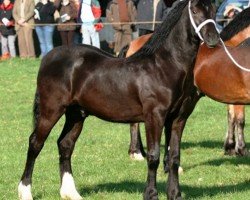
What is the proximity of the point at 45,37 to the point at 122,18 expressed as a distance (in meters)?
2.73

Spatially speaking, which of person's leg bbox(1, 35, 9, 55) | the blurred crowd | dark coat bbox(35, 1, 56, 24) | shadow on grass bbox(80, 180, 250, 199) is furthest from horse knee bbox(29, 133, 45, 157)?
person's leg bbox(1, 35, 9, 55)

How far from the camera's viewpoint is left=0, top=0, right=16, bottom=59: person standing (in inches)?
1058

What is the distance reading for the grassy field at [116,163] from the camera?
1079 centimetres

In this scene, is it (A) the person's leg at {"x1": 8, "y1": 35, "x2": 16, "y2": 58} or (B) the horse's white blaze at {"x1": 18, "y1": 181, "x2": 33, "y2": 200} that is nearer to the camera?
(B) the horse's white blaze at {"x1": 18, "y1": 181, "x2": 33, "y2": 200}

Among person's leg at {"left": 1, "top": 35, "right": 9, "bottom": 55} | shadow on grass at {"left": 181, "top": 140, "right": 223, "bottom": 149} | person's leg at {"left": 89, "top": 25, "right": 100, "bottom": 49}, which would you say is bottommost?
person's leg at {"left": 1, "top": 35, "right": 9, "bottom": 55}

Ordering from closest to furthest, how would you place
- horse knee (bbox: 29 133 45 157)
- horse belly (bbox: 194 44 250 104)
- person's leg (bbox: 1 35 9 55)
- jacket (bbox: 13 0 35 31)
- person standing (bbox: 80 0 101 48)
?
horse knee (bbox: 29 133 45 157), horse belly (bbox: 194 44 250 104), person standing (bbox: 80 0 101 48), jacket (bbox: 13 0 35 31), person's leg (bbox: 1 35 9 55)

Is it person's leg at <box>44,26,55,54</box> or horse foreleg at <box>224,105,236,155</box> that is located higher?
horse foreleg at <box>224,105,236,155</box>

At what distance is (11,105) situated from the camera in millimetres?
19906

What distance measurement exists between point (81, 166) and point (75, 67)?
114 inches

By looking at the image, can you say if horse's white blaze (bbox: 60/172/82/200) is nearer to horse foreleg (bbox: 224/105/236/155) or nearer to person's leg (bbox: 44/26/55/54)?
horse foreleg (bbox: 224/105/236/155)

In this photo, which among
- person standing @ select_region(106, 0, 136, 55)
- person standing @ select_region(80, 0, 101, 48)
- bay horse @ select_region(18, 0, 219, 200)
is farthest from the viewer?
person standing @ select_region(80, 0, 101, 48)

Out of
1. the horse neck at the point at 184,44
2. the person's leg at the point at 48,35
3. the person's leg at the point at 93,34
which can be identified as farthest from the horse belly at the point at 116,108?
the person's leg at the point at 48,35

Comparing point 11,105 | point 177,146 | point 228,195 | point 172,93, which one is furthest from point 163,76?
point 11,105

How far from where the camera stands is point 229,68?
1203 centimetres
